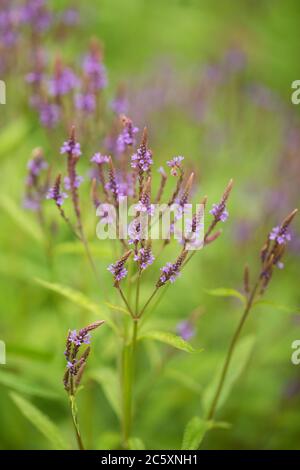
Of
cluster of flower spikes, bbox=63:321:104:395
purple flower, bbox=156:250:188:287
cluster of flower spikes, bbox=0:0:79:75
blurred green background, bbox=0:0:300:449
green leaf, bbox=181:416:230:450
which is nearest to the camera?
cluster of flower spikes, bbox=63:321:104:395

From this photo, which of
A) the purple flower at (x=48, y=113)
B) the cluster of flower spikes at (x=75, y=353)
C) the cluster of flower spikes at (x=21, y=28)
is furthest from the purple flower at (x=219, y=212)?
the cluster of flower spikes at (x=21, y=28)

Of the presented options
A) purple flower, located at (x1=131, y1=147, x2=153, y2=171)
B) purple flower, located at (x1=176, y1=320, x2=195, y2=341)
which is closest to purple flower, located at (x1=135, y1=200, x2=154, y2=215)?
purple flower, located at (x1=131, y1=147, x2=153, y2=171)

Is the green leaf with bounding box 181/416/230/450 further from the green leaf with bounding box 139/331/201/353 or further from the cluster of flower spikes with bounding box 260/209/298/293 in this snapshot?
the cluster of flower spikes with bounding box 260/209/298/293
